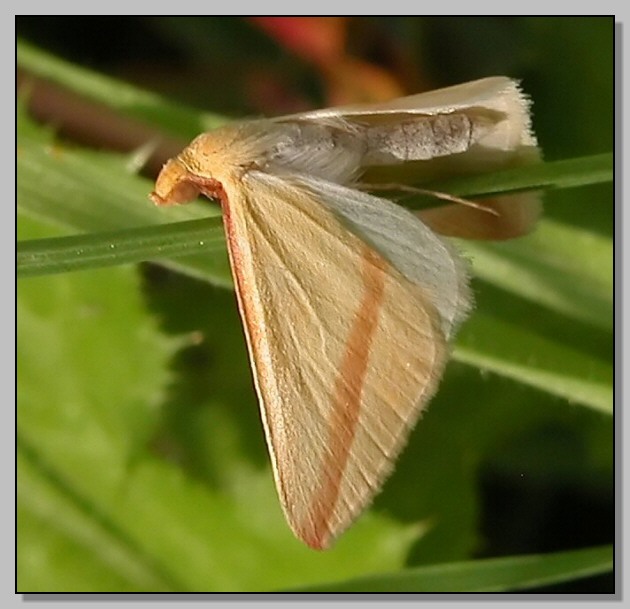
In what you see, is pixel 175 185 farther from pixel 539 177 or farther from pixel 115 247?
pixel 539 177

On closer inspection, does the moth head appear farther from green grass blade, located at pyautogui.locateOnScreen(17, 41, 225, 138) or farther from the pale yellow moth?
green grass blade, located at pyautogui.locateOnScreen(17, 41, 225, 138)

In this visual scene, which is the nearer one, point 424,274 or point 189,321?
point 424,274

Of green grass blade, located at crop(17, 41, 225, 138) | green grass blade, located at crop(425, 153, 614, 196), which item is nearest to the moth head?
green grass blade, located at crop(425, 153, 614, 196)

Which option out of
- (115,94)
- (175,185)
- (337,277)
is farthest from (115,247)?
(115,94)

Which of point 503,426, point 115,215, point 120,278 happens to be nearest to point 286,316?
point 115,215

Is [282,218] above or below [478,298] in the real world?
above

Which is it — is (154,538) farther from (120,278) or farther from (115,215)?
(115,215)

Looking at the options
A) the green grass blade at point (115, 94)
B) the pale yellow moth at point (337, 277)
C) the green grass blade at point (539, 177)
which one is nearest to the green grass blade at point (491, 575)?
the pale yellow moth at point (337, 277)

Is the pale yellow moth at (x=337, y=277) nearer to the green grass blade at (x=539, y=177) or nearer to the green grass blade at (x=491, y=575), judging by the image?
the green grass blade at (x=539, y=177)
